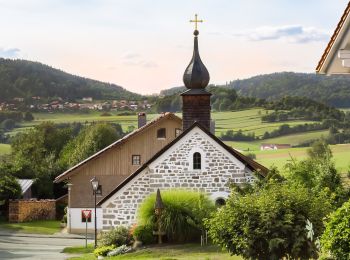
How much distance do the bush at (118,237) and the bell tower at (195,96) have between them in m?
6.71

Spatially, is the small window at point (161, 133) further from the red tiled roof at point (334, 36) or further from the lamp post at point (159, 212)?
the red tiled roof at point (334, 36)

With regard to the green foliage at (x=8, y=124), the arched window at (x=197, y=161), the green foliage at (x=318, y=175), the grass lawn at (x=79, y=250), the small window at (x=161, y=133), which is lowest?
the grass lawn at (x=79, y=250)

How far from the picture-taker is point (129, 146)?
4353 centimetres

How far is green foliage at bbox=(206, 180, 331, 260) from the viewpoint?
17.3 metres

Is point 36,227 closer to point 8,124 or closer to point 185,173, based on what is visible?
point 185,173

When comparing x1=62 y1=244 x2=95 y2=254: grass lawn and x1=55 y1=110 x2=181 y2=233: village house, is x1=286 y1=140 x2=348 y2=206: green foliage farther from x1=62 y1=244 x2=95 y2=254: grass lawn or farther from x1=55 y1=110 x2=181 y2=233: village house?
x1=55 y1=110 x2=181 y2=233: village house

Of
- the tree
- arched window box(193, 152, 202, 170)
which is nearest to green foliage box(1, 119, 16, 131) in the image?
the tree

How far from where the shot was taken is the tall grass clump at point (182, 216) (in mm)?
25891

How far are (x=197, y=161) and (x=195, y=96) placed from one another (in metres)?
3.42

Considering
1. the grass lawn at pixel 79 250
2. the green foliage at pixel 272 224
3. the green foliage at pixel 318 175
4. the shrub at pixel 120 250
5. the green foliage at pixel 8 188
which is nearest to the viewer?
the green foliage at pixel 272 224

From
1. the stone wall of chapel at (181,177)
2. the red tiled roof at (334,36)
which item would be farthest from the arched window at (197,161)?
the red tiled roof at (334,36)

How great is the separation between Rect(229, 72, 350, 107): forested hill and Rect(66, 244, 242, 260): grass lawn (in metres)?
124

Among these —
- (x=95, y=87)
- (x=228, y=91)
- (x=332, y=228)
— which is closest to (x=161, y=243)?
(x=332, y=228)

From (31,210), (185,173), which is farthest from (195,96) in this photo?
(31,210)
